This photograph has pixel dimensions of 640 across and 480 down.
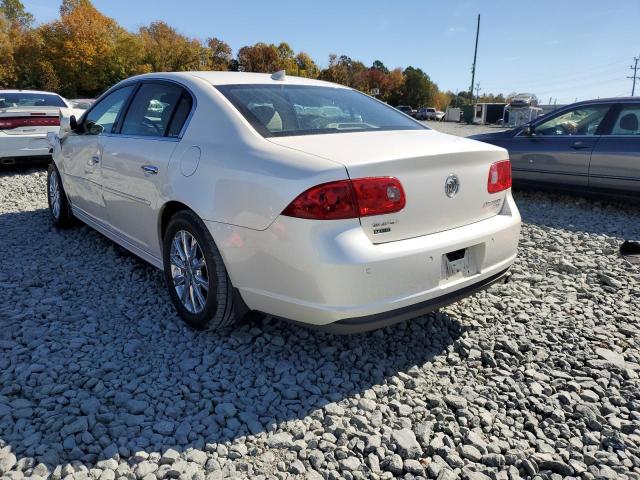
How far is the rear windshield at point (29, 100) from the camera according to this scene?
31.1ft

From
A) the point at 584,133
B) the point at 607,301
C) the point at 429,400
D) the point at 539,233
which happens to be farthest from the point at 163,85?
the point at 584,133

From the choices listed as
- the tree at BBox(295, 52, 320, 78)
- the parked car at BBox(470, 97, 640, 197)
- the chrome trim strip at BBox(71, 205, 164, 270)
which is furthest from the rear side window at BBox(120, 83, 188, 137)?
the tree at BBox(295, 52, 320, 78)

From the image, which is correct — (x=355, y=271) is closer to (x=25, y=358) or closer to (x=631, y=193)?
(x=25, y=358)

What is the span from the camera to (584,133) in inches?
269

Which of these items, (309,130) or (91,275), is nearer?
(309,130)

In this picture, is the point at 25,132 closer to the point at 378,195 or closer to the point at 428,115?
the point at 378,195

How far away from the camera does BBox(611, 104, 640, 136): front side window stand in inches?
251

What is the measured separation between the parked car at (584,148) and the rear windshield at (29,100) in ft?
27.4

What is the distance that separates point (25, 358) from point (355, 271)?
1955mm

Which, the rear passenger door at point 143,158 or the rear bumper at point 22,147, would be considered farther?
the rear bumper at point 22,147

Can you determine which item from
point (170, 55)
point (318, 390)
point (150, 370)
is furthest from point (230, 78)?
point (170, 55)

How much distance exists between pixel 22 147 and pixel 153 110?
5931 mm

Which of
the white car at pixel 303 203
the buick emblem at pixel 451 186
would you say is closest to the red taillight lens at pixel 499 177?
the white car at pixel 303 203

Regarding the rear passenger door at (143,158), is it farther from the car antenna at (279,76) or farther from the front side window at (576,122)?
the front side window at (576,122)
